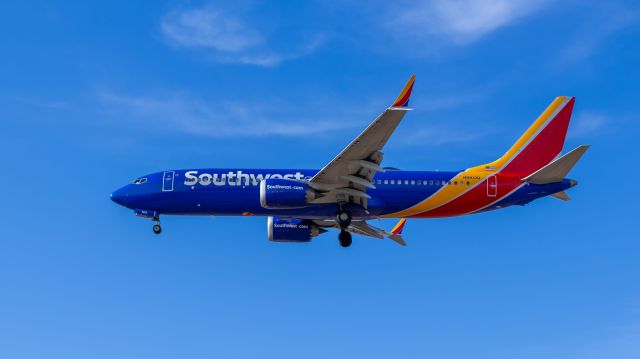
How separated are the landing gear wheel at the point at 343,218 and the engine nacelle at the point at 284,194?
2639 millimetres

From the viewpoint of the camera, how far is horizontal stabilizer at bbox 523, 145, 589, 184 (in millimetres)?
55188

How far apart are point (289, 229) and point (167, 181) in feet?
29.1

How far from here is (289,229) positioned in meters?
63.3

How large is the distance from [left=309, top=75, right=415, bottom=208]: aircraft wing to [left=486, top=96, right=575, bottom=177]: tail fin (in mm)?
9642

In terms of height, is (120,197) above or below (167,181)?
below

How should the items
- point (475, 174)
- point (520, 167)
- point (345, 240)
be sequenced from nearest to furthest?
point (345, 240)
point (475, 174)
point (520, 167)

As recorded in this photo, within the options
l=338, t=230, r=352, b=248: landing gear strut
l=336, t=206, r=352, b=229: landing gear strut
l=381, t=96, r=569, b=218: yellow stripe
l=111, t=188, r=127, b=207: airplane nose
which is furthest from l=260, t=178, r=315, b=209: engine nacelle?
l=111, t=188, r=127, b=207: airplane nose

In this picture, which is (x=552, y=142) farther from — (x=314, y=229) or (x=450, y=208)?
(x=314, y=229)

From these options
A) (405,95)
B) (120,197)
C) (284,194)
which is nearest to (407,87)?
(405,95)

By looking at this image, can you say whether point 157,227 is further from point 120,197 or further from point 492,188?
point 492,188

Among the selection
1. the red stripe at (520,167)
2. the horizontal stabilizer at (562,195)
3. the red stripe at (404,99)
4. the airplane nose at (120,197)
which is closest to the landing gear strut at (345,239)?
the red stripe at (520,167)

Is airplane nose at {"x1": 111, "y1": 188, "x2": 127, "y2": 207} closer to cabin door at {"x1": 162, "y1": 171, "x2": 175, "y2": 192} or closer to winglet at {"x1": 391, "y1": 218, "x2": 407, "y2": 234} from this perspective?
cabin door at {"x1": 162, "y1": 171, "x2": 175, "y2": 192}

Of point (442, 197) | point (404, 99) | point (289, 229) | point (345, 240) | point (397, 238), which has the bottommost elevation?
point (345, 240)

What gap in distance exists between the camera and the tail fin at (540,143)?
61.0 meters
